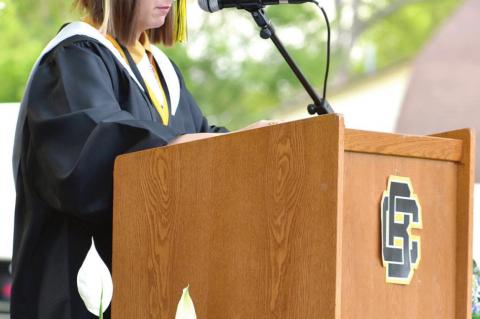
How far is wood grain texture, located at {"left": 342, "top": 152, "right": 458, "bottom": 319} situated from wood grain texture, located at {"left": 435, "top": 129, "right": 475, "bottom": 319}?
0.01 meters

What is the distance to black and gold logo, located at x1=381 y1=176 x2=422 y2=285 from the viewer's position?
2266 mm

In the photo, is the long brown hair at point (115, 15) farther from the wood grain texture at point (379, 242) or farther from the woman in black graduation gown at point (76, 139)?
the wood grain texture at point (379, 242)

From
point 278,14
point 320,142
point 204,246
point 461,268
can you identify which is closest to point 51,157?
point 204,246

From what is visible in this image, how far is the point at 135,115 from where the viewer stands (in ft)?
9.96

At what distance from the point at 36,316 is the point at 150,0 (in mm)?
972

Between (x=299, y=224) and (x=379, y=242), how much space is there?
18 centimetres

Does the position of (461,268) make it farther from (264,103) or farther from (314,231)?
(264,103)

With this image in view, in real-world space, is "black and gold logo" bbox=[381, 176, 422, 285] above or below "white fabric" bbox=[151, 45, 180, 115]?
below

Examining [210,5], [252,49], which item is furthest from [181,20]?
[252,49]

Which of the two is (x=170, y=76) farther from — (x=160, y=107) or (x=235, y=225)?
(x=235, y=225)

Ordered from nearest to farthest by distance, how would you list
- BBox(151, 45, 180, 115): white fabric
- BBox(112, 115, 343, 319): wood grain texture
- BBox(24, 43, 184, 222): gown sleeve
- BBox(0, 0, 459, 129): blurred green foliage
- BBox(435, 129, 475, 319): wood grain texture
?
1. BBox(112, 115, 343, 319): wood grain texture
2. BBox(435, 129, 475, 319): wood grain texture
3. BBox(24, 43, 184, 222): gown sleeve
4. BBox(151, 45, 180, 115): white fabric
5. BBox(0, 0, 459, 129): blurred green foliage

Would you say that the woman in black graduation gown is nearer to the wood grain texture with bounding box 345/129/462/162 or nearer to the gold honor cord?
the gold honor cord

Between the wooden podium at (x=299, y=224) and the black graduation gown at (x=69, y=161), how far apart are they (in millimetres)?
148

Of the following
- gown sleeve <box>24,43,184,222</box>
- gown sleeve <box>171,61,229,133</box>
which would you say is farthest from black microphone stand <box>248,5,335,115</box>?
gown sleeve <box>171,61,229,133</box>
